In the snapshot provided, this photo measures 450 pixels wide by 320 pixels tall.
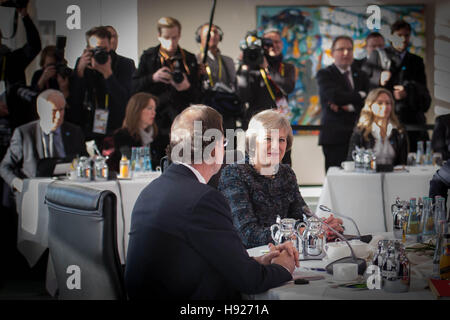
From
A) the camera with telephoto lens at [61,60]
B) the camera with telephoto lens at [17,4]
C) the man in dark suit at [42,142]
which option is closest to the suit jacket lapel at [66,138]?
the man in dark suit at [42,142]

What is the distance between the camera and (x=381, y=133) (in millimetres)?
4812

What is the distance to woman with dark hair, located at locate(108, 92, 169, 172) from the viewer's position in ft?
14.9

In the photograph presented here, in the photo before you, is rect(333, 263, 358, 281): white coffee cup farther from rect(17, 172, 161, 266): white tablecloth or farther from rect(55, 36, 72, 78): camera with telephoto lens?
rect(55, 36, 72, 78): camera with telephoto lens

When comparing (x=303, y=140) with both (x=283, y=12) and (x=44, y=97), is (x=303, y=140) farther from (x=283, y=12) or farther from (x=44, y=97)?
(x=44, y=97)

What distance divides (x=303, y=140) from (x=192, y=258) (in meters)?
5.58

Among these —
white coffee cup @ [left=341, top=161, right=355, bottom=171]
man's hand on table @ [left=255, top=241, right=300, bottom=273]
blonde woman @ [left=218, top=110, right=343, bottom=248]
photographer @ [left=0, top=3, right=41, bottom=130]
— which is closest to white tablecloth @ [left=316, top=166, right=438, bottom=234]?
white coffee cup @ [left=341, top=161, right=355, bottom=171]

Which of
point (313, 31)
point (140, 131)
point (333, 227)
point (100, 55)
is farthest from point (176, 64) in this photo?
point (333, 227)

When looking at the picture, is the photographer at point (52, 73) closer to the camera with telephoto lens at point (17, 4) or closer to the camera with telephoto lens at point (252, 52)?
the camera with telephoto lens at point (17, 4)

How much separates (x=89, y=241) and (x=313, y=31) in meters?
5.82

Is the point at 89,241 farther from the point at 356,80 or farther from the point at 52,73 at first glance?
the point at 356,80
